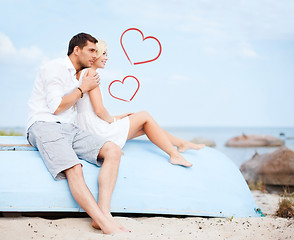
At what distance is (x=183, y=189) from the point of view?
10.2 ft

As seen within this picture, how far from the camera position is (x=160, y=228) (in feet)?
8.79

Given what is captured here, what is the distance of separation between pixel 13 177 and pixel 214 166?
5.54 ft

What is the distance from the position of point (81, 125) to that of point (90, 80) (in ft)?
1.30

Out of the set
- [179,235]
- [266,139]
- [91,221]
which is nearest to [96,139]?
[91,221]

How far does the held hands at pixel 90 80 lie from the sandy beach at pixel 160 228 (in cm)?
98

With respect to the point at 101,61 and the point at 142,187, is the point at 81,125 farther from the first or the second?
the point at 142,187

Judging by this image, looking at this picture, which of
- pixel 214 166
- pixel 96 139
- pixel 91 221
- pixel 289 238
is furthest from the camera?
pixel 214 166

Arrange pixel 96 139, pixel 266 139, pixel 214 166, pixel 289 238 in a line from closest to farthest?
pixel 289 238 → pixel 96 139 → pixel 214 166 → pixel 266 139

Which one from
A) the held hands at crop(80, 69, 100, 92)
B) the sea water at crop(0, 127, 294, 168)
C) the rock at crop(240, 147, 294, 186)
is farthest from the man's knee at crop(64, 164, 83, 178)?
the sea water at crop(0, 127, 294, 168)

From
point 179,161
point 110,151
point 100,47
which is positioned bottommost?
point 179,161

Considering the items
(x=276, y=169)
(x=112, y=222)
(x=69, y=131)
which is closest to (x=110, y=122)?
(x=69, y=131)

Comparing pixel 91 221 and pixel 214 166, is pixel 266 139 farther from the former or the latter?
pixel 91 221

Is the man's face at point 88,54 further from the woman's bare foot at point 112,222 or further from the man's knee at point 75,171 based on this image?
the woman's bare foot at point 112,222

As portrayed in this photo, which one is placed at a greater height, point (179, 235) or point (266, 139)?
point (179, 235)
